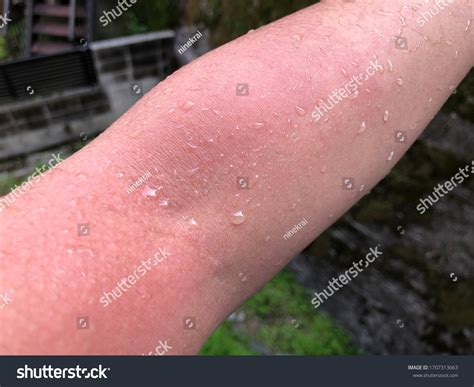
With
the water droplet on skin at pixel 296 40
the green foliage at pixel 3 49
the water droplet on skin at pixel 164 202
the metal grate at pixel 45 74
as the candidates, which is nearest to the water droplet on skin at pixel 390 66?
the water droplet on skin at pixel 296 40

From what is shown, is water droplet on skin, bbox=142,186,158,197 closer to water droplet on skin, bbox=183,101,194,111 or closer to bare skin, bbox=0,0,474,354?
bare skin, bbox=0,0,474,354

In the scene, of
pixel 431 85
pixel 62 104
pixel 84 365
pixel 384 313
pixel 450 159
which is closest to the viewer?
pixel 84 365

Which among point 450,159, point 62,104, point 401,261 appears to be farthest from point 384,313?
point 62,104

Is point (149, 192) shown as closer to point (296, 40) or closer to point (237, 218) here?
point (237, 218)

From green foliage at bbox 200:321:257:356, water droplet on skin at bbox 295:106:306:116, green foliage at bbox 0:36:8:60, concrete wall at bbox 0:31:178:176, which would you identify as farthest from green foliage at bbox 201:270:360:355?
green foliage at bbox 0:36:8:60

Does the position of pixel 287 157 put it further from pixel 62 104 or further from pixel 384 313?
pixel 62 104

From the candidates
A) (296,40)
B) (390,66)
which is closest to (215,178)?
(296,40)

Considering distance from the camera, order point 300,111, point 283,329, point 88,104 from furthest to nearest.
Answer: point 88,104 < point 283,329 < point 300,111
